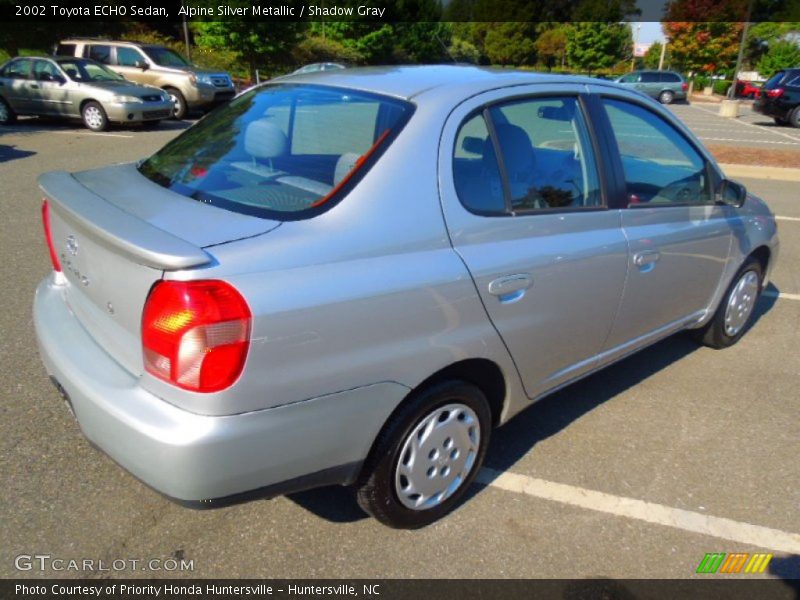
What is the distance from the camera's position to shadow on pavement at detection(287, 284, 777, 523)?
8.79 ft

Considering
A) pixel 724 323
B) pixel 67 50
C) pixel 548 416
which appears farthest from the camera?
pixel 67 50

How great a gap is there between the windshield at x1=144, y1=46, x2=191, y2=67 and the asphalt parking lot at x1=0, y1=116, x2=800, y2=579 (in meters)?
14.1

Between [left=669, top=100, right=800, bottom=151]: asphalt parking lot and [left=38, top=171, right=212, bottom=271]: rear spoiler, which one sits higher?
[left=38, top=171, right=212, bottom=271]: rear spoiler

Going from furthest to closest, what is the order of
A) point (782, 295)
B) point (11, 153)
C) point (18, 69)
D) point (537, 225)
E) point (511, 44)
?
point (511, 44) → point (18, 69) → point (11, 153) → point (782, 295) → point (537, 225)

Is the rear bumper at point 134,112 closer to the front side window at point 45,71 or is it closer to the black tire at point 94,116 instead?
the black tire at point 94,116

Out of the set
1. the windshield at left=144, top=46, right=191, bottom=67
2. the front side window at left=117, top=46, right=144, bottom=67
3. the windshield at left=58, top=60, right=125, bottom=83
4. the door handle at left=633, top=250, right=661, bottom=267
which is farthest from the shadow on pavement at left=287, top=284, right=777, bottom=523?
the front side window at left=117, top=46, right=144, bottom=67

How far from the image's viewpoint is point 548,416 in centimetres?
342

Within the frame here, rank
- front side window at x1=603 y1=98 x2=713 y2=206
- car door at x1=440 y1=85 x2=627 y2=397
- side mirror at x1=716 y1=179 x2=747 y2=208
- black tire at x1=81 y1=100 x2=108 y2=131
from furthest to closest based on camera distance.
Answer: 1. black tire at x1=81 y1=100 x2=108 y2=131
2. side mirror at x1=716 y1=179 x2=747 y2=208
3. front side window at x1=603 y1=98 x2=713 y2=206
4. car door at x1=440 y1=85 x2=627 y2=397

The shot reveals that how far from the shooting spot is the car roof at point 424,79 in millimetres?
2506

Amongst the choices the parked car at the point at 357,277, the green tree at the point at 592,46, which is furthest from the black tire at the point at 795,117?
the green tree at the point at 592,46

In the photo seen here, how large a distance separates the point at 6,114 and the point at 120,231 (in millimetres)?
15255

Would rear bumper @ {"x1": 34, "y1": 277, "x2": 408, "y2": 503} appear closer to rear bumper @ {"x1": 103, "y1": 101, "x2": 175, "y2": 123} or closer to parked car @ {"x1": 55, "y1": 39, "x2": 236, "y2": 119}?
rear bumper @ {"x1": 103, "y1": 101, "x2": 175, "y2": 123}

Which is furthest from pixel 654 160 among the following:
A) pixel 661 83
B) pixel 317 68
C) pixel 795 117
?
pixel 661 83

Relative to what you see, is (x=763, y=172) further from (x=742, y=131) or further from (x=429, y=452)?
(x=429, y=452)
